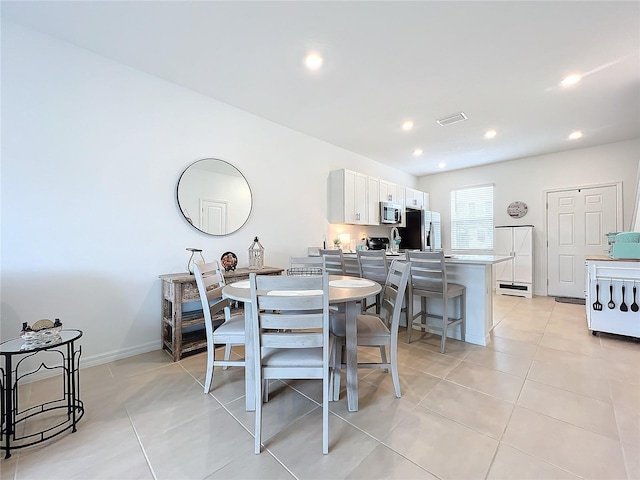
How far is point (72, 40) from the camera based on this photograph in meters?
2.35

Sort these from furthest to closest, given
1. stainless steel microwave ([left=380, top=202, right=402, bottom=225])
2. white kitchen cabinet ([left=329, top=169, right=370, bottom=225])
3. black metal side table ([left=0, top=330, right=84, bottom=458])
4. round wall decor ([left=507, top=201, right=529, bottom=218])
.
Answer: round wall decor ([left=507, top=201, right=529, bottom=218])
stainless steel microwave ([left=380, top=202, right=402, bottom=225])
white kitchen cabinet ([left=329, top=169, right=370, bottom=225])
black metal side table ([left=0, top=330, right=84, bottom=458])

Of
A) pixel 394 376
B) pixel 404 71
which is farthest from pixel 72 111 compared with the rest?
pixel 394 376

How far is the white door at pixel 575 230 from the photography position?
486 cm

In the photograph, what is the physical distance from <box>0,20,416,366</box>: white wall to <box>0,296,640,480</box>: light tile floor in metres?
0.61

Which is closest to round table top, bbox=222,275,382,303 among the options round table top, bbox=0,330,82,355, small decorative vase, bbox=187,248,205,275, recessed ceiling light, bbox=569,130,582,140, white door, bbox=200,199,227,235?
round table top, bbox=0,330,82,355

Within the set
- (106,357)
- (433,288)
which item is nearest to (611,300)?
(433,288)

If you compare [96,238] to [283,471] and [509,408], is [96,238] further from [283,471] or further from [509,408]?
[509,408]

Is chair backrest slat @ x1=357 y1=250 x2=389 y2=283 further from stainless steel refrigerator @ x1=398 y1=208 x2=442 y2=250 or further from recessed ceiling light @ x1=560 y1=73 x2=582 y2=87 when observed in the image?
stainless steel refrigerator @ x1=398 y1=208 x2=442 y2=250

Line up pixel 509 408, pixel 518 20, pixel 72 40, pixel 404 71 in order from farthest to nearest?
pixel 404 71 → pixel 72 40 → pixel 518 20 → pixel 509 408

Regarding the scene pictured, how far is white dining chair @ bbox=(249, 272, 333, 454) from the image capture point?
1426mm

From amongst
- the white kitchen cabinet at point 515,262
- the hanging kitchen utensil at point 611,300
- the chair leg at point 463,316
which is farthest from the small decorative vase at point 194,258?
the white kitchen cabinet at point 515,262

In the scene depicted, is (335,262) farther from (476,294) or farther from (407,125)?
(407,125)

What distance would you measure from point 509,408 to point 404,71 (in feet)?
9.77

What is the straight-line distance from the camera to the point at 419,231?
19.7 feet
